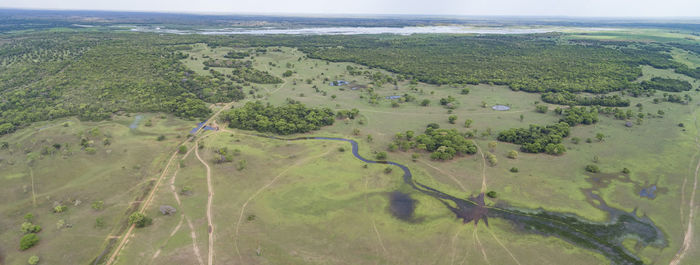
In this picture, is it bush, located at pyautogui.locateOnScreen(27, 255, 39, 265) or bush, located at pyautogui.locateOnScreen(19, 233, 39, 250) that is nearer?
bush, located at pyautogui.locateOnScreen(27, 255, 39, 265)

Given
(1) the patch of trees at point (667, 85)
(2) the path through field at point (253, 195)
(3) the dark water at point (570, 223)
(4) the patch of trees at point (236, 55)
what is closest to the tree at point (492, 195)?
(3) the dark water at point (570, 223)

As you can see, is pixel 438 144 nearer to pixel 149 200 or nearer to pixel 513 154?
pixel 513 154

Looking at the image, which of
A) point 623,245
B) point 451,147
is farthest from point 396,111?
point 623,245

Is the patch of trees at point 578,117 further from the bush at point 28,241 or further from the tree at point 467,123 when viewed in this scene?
the bush at point 28,241

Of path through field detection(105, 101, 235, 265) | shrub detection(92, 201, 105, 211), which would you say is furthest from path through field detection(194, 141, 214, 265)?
shrub detection(92, 201, 105, 211)

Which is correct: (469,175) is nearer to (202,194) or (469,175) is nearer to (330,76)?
(202,194)

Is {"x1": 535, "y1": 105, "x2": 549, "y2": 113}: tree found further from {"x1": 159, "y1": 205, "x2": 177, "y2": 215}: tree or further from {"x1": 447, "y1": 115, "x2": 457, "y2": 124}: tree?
{"x1": 159, "y1": 205, "x2": 177, "y2": 215}: tree

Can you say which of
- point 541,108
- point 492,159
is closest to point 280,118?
point 492,159
